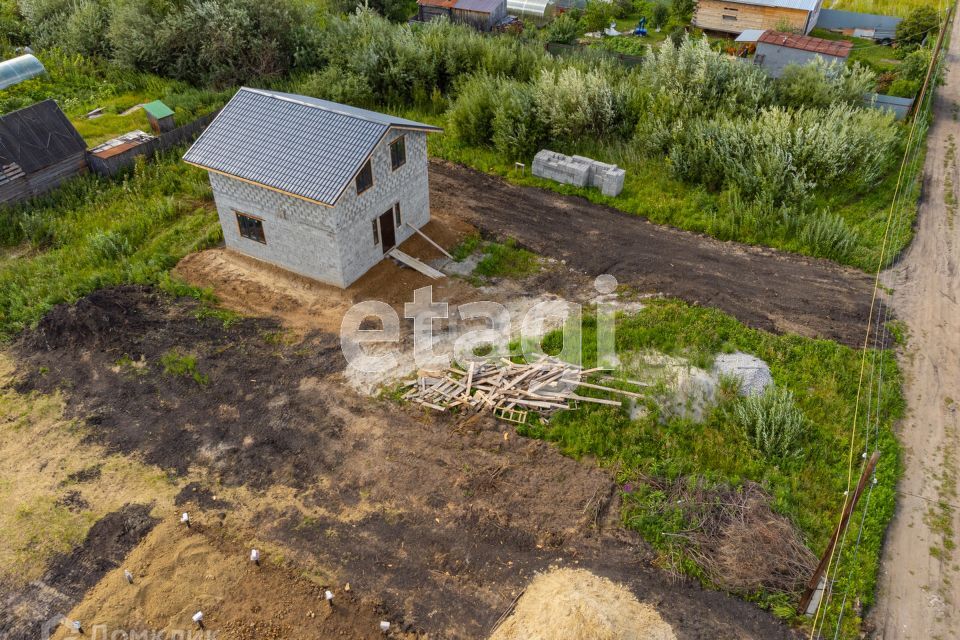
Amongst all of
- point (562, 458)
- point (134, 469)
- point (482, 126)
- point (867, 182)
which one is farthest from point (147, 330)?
point (867, 182)

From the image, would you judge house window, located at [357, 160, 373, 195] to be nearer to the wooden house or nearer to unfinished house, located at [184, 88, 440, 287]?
unfinished house, located at [184, 88, 440, 287]

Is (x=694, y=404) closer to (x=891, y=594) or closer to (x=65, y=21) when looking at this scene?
(x=891, y=594)

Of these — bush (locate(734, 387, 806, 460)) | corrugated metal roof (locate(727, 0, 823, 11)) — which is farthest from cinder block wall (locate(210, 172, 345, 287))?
corrugated metal roof (locate(727, 0, 823, 11))

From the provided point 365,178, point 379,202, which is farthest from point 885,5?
point 365,178

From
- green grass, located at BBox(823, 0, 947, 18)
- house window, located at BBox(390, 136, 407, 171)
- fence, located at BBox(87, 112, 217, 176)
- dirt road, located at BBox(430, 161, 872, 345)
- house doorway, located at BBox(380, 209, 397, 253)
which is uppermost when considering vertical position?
green grass, located at BBox(823, 0, 947, 18)

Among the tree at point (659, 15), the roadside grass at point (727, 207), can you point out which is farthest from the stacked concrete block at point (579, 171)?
the tree at point (659, 15)
